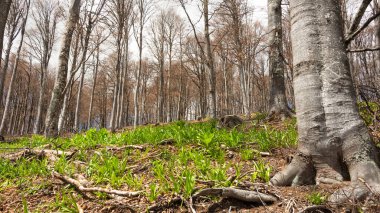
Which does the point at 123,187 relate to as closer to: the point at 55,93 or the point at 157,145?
the point at 157,145

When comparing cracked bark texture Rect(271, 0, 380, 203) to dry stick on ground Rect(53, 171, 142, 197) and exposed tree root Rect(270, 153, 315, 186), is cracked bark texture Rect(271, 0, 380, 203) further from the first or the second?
dry stick on ground Rect(53, 171, 142, 197)

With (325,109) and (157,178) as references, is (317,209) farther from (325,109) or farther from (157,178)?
(157,178)

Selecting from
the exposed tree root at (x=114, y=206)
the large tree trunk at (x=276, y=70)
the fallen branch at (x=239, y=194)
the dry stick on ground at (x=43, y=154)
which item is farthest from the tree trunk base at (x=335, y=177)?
the large tree trunk at (x=276, y=70)

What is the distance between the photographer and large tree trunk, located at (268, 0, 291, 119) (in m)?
6.33

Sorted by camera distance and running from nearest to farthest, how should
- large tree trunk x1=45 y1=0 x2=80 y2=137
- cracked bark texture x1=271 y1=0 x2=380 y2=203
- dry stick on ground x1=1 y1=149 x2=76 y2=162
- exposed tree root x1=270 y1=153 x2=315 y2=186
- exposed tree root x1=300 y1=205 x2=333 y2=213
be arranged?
exposed tree root x1=300 y1=205 x2=333 y2=213 < cracked bark texture x1=271 y1=0 x2=380 y2=203 < exposed tree root x1=270 y1=153 x2=315 y2=186 < dry stick on ground x1=1 y1=149 x2=76 y2=162 < large tree trunk x1=45 y1=0 x2=80 y2=137

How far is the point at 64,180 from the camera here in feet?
8.36

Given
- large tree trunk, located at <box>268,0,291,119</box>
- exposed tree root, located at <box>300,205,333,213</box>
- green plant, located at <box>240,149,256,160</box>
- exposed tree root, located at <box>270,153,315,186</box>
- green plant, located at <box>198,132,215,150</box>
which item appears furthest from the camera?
large tree trunk, located at <box>268,0,291,119</box>

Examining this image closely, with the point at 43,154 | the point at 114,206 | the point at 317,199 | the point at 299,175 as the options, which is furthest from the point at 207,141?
the point at 43,154

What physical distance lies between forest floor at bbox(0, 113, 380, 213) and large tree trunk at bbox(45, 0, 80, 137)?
10.3ft

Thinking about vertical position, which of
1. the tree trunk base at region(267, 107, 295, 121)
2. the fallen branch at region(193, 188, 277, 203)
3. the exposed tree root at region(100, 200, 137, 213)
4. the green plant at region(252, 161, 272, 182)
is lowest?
the exposed tree root at region(100, 200, 137, 213)

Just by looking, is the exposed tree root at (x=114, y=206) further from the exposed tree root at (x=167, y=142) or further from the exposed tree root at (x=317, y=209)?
the exposed tree root at (x=167, y=142)

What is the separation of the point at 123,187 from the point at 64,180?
692 millimetres

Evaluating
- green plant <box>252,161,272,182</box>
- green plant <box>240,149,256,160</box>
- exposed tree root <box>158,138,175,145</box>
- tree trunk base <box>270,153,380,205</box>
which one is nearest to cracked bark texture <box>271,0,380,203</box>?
tree trunk base <box>270,153,380,205</box>

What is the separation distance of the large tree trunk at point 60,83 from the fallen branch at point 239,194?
630 centimetres
